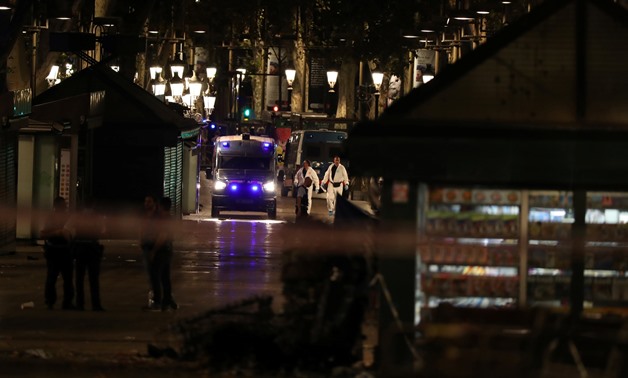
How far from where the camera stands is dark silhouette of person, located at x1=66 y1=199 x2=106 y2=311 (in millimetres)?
19359

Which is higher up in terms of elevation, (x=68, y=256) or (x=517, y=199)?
(x=517, y=199)

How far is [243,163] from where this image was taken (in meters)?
43.4

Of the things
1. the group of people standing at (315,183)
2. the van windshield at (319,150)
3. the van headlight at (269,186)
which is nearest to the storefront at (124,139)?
the group of people standing at (315,183)

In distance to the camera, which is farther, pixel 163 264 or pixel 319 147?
pixel 319 147

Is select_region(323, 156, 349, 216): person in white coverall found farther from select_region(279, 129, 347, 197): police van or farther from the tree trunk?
the tree trunk

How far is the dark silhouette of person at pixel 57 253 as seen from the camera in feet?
63.7

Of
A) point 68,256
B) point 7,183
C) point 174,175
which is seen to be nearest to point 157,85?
point 174,175

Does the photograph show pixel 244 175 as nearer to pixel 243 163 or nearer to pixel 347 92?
pixel 243 163

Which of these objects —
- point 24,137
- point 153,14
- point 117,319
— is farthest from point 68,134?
point 153,14

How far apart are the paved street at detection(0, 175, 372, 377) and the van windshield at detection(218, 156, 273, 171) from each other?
840 centimetres

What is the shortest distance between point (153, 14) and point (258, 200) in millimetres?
11697

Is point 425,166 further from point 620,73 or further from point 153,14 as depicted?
point 153,14

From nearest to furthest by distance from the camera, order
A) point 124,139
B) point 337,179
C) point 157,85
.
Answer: point 124,139 → point 337,179 → point 157,85

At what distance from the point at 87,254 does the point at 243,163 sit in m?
24.0
